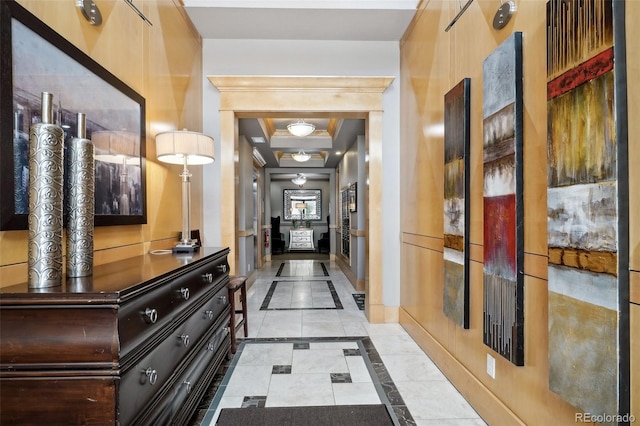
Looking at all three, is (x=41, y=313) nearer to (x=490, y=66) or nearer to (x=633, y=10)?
(x=633, y=10)

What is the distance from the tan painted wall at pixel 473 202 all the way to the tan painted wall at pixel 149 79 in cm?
226

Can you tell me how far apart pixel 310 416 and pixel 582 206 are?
1.84 meters

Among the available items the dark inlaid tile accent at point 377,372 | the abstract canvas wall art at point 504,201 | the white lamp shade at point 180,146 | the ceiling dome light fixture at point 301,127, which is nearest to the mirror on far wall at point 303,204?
the ceiling dome light fixture at point 301,127

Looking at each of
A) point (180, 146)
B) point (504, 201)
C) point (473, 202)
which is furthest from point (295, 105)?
point (504, 201)

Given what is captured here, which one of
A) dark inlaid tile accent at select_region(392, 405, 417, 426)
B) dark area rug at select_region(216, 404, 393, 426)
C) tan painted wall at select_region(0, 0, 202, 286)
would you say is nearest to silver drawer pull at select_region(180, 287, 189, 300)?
tan painted wall at select_region(0, 0, 202, 286)

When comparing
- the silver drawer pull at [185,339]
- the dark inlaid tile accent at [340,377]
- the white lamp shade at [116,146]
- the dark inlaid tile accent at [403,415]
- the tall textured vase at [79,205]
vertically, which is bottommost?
the dark inlaid tile accent at [403,415]

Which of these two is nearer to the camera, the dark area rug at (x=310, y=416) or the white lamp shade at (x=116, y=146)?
the white lamp shade at (x=116, y=146)

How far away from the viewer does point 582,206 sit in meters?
1.21

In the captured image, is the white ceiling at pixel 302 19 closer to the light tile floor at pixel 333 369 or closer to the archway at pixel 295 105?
the archway at pixel 295 105

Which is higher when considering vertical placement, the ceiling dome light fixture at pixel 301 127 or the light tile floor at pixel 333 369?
the ceiling dome light fixture at pixel 301 127

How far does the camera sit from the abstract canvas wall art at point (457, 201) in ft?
7.05

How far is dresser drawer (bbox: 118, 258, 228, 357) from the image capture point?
1.12 m

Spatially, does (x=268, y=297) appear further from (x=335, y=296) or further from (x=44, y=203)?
(x=44, y=203)

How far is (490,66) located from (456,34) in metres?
0.74
